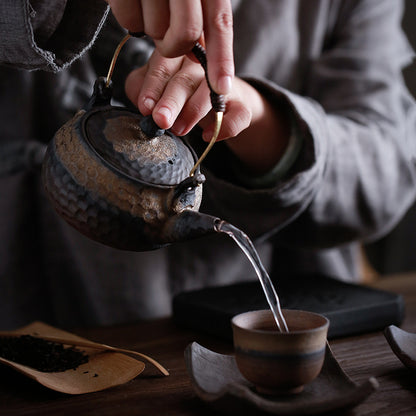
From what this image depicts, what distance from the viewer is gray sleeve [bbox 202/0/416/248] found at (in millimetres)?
970

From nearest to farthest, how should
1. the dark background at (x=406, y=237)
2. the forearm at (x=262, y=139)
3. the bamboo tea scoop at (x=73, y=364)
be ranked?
1. the bamboo tea scoop at (x=73, y=364)
2. the forearm at (x=262, y=139)
3. the dark background at (x=406, y=237)

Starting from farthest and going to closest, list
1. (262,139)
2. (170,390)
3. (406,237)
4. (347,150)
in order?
(406,237)
(347,150)
(262,139)
(170,390)

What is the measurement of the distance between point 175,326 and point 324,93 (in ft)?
2.19

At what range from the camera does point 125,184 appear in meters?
0.58

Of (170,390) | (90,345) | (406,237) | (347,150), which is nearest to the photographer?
(170,390)

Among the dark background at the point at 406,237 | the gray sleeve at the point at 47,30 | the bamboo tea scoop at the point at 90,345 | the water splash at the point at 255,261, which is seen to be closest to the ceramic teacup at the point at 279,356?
the water splash at the point at 255,261

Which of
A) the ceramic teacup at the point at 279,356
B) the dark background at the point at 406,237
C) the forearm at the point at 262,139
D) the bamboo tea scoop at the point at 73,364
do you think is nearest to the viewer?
the ceramic teacup at the point at 279,356

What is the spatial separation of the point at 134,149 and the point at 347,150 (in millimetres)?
644

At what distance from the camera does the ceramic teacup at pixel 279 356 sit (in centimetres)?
54

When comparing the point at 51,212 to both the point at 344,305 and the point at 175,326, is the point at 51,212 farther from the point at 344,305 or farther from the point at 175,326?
the point at 344,305

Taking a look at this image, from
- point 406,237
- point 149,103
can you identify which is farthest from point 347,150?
point 406,237

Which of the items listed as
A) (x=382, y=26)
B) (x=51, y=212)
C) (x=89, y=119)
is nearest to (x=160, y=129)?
(x=89, y=119)

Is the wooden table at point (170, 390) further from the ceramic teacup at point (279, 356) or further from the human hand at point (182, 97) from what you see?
the human hand at point (182, 97)

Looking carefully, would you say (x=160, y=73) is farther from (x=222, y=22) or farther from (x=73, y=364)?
(x=73, y=364)
